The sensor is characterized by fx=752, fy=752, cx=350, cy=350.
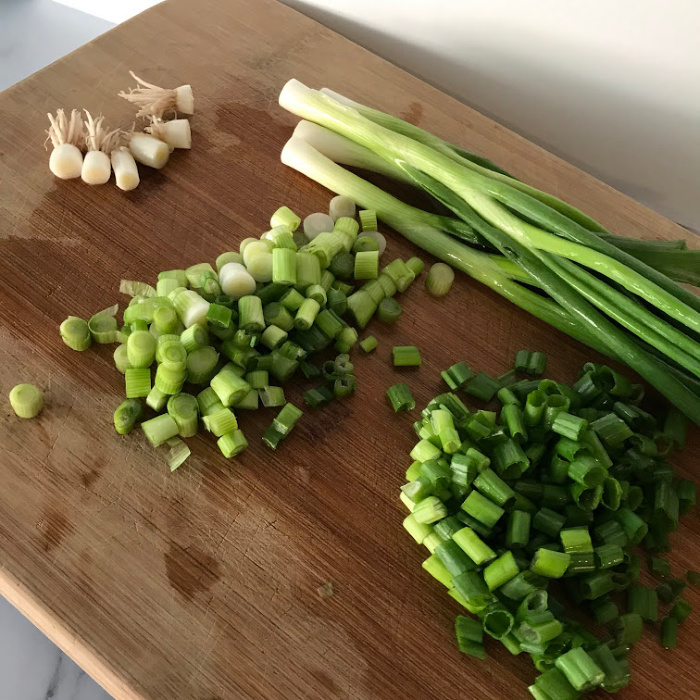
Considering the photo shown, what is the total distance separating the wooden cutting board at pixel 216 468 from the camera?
1476 mm

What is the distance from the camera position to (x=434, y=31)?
2.42 m

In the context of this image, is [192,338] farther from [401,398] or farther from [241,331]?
[401,398]

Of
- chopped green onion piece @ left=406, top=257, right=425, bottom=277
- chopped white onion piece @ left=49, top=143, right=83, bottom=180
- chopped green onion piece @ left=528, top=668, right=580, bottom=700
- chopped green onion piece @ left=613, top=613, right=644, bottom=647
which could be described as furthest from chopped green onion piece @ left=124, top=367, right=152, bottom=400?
chopped green onion piece @ left=613, top=613, right=644, bottom=647

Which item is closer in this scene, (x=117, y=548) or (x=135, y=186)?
(x=117, y=548)

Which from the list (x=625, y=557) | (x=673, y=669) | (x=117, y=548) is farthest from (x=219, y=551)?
(x=673, y=669)

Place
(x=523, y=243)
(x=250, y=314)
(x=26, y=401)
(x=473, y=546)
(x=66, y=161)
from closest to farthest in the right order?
(x=473, y=546) < (x=26, y=401) < (x=250, y=314) < (x=523, y=243) < (x=66, y=161)

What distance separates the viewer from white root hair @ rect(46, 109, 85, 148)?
78.8 inches

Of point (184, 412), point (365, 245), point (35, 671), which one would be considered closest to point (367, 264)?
point (365, 245)

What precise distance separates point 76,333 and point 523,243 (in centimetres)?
109

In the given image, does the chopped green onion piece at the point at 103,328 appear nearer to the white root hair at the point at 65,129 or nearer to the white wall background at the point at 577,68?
the white root hair at the point at 65,129

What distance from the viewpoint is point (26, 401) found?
65.2 inches

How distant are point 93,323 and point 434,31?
1455 millimetres

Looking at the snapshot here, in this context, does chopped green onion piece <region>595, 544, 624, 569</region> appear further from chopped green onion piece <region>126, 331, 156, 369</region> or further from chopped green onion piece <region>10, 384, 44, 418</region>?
chopped green onion piece <region>10, 384, 44, 418</region>

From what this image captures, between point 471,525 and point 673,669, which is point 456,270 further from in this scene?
point 673,669
